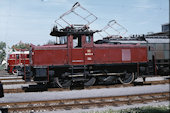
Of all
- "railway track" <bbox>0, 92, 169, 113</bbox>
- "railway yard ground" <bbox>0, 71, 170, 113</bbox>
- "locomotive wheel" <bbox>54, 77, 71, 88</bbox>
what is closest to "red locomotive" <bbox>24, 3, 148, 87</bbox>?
"locomotive wheel" <bbox>54, 77, 71, 88</bbox>

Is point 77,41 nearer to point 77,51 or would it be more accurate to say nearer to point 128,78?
point 77,51

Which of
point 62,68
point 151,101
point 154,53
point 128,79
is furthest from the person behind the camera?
point 154,53

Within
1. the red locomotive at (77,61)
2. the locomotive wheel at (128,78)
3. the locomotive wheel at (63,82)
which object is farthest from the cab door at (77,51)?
the locomotive wheel at (128,78)

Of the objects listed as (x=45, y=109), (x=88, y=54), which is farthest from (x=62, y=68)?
(x=45, y=109)

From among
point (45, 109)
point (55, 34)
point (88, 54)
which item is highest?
point (55, 34)

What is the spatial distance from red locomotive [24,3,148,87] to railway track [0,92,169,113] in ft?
10.9

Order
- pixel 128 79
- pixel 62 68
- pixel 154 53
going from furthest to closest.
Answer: pixel 154 53, pixel 128 79, pixel 62 68

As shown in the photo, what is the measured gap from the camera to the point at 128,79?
46.5 ft

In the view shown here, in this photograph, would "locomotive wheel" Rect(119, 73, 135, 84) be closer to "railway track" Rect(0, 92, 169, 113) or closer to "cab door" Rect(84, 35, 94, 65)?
"cab door" Rect(84, 35, 94, 65)

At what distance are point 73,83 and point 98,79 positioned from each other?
1783mm

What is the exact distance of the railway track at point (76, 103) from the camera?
789 cm

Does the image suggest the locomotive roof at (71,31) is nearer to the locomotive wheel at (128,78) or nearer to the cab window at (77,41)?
the cab window at (77,41)

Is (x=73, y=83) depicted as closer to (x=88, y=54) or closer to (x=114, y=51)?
(x=88, y=54)

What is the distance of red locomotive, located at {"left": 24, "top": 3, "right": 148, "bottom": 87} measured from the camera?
39.5 ft
